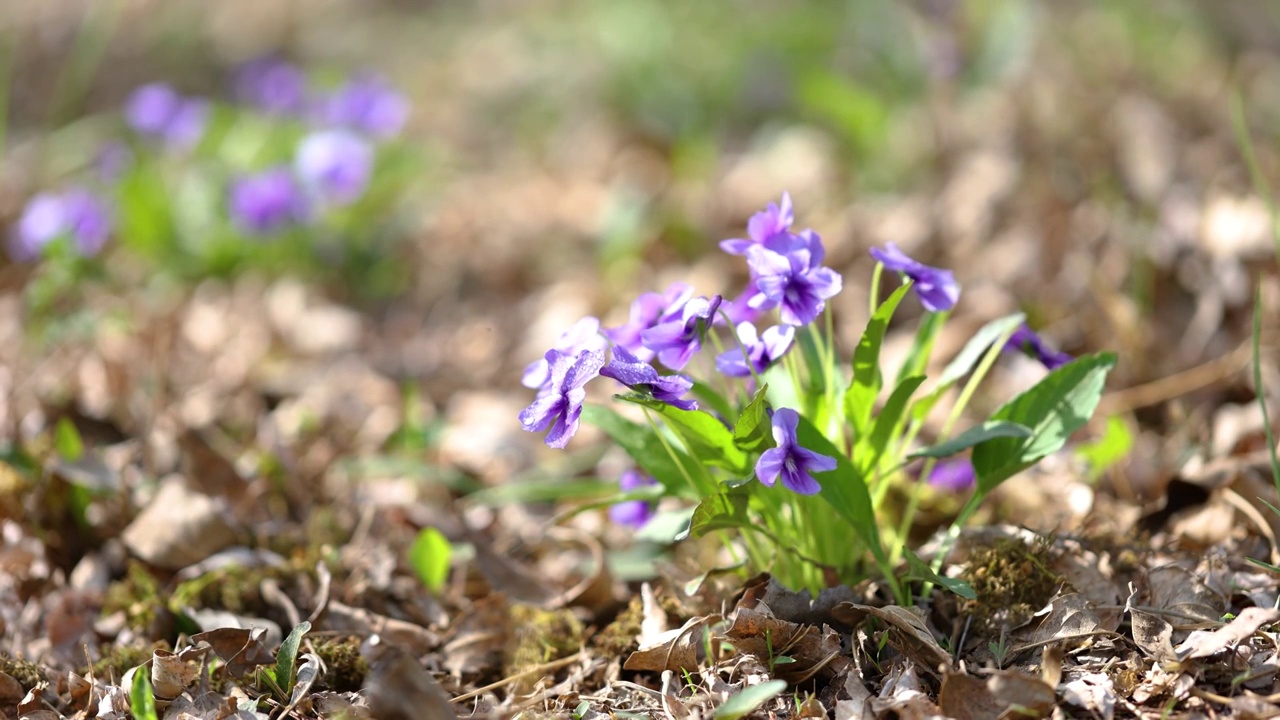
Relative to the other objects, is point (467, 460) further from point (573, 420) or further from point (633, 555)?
point (573, 420)

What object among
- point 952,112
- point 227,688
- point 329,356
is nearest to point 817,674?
point 227,688

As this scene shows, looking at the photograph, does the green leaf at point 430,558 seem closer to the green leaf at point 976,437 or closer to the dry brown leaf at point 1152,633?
the green leaf at point 976,437

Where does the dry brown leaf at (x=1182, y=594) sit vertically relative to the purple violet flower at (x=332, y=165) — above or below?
above

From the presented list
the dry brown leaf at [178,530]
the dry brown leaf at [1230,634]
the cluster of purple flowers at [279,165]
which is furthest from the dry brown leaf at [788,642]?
the cluster of purple flowers at [279,165]

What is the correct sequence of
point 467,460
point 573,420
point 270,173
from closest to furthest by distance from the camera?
point 573,420 < point 467,460 < point 270,173

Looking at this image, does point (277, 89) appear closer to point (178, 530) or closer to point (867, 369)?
point (178, 530)

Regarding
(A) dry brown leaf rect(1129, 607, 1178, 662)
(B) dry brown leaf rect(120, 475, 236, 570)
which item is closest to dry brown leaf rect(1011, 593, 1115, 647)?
(A) dry brown leaf rect(1129, 607, 1178, 662)

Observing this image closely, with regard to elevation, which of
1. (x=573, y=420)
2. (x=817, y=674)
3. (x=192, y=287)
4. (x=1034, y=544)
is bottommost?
(x=192, y=287)
